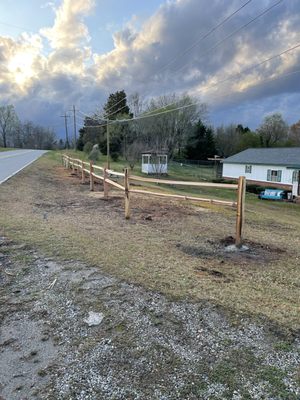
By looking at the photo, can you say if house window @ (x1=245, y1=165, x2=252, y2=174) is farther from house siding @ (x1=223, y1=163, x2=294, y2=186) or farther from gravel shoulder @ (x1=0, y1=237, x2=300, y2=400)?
gravel shoulder @ (x1=0, y1=237, x2=300, y2=400)

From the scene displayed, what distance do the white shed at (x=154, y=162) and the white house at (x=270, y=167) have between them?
25.1 feet

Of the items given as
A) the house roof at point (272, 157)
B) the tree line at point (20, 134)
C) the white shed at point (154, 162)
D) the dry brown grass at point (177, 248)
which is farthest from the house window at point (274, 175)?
the tree line at point (20, 134)

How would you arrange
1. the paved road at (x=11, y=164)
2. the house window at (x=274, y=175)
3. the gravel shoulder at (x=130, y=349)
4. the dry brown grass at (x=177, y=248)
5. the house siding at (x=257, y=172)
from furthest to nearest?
the house window at (x=274, y=175), the house siding at (x=257, y=172), the paved road at (x=11, y=164), the dry brown grass at (x=177, y=248), the gravel shoulder at (x=130, y=349)

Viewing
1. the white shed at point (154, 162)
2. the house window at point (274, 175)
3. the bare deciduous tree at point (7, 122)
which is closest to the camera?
the house window at point (274, 175)

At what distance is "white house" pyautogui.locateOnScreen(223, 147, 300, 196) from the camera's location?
1007 inches

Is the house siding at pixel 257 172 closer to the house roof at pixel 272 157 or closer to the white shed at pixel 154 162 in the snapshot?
the house roof at pixel 272 157

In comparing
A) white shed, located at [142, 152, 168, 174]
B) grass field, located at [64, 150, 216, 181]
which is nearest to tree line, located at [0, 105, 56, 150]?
grass field, located at [64, 150, 216, 181]

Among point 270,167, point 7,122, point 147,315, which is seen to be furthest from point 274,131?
point 7,122

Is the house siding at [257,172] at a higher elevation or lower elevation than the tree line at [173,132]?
lower

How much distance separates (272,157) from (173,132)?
17.6m

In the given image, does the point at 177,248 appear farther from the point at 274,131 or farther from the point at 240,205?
the point at 274,131

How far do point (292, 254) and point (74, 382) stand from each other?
393 centimetres

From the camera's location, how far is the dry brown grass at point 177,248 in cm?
318

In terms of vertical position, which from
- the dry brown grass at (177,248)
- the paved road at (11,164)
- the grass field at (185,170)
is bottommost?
the grass field at (185,170)
